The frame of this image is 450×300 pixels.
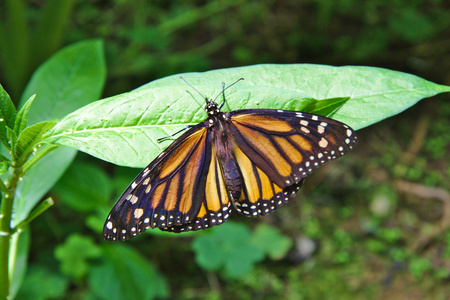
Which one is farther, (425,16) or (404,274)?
(425,16)

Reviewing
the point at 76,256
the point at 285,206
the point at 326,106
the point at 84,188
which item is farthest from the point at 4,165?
the point at 285,206

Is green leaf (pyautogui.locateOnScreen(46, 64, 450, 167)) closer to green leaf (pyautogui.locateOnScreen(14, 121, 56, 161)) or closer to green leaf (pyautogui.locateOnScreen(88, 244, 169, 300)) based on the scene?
green leaf (pyautogui.locateOnScreen(14, 121, 56, 161))

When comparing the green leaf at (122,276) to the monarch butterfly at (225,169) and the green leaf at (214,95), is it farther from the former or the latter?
the green leaf at (214,95)

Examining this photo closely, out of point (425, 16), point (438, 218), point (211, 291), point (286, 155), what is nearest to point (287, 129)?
point (286, 155)

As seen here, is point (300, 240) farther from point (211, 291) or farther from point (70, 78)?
point (70, 78)

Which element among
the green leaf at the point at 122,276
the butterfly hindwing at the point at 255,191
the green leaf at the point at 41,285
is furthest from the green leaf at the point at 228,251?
the butterfly hindwing at the point at 255,191
